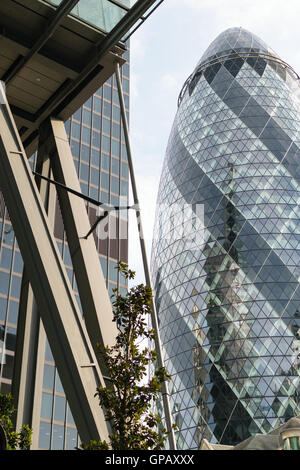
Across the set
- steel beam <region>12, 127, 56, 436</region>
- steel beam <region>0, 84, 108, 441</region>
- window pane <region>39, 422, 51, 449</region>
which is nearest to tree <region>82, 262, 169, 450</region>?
steel beam <region>0, 84, 108, 441</region>

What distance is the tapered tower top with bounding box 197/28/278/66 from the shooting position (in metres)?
88.9

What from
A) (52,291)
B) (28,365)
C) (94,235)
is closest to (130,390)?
(52,291)

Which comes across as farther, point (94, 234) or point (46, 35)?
point (94, 234)

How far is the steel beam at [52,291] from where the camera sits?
5.93 m

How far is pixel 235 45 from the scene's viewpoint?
89.4 m

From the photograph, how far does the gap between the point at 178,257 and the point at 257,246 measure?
1168 centimetres

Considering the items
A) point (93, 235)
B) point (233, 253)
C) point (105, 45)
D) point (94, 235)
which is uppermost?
point (233, 253)

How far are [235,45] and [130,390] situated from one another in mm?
88806

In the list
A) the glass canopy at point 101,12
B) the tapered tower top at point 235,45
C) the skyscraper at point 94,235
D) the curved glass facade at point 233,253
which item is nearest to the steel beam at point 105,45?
the glass canopy at point 101,12

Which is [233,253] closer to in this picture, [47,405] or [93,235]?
[47,405]

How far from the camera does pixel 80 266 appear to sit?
7.43m

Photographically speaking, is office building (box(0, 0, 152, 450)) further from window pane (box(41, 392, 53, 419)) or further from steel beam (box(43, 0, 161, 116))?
steel beam (box(43, 0, 161, 116))

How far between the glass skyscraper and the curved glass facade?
27.0m

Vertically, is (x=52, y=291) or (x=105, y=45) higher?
(x=105, y=45)
